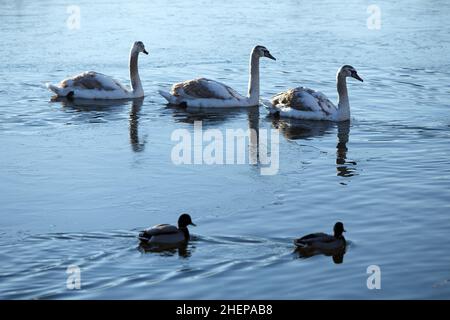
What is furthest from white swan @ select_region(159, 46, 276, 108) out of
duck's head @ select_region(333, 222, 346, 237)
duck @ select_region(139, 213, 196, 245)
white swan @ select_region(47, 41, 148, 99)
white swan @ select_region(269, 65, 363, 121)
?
duck's head @ select_region(333, 222, 346, 237)


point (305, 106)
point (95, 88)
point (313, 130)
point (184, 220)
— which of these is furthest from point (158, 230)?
point (95, 88)

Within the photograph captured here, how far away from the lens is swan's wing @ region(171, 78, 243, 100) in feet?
78.8

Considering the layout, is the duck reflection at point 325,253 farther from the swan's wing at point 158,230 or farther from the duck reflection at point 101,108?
the duck reflection at point 101,108

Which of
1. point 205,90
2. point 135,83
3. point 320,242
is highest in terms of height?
point 135,83

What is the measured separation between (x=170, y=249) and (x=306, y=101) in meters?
9.22

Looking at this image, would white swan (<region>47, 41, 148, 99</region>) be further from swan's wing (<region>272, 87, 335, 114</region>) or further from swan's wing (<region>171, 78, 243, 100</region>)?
swan's wing (<region>272, 87, 335, 114</region>)

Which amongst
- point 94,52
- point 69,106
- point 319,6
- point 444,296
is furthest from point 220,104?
point 319,6

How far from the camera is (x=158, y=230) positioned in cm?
1406

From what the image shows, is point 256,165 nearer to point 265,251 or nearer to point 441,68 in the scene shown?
point 265,251

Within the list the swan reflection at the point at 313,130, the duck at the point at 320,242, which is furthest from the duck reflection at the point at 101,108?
the duck at the point at 320,242

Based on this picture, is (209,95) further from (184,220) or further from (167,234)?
(167,234)

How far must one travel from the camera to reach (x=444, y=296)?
40.5ft

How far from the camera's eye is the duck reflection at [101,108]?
22734 mm

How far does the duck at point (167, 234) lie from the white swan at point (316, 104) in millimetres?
8800
